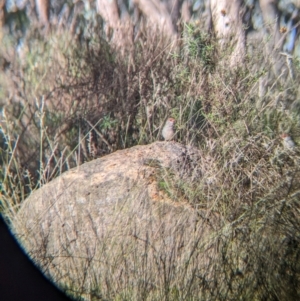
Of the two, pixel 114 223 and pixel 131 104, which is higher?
pixel 131 104

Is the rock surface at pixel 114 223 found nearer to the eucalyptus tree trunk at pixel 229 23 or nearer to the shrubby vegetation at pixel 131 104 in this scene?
the shrubby vegetation at pixel 131 104

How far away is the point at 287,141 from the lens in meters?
4.68

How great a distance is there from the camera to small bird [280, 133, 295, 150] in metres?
4.53

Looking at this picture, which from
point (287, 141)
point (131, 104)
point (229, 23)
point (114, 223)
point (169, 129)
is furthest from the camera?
point (229, 23)

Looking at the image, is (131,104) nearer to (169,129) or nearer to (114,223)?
(169,129)

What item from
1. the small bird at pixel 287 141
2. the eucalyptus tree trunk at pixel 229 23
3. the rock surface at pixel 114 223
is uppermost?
the eucalyptus tree trunk at pixel 229 23

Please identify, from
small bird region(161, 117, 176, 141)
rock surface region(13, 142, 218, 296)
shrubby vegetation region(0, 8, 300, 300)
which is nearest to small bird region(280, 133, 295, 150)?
shrubby vegetation region(0, 8, 300, 300)

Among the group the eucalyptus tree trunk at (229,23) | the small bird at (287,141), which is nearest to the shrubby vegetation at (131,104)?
the small bird at (287,141)

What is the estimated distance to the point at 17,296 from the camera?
3.94 meters

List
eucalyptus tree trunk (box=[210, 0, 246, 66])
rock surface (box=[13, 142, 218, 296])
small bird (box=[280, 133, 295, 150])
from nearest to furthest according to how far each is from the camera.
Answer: rock surface (box=[13, 142, 218, 296]), small bird (box=[280, 133, 295, 150]), eucalyptus tree trunk (box=[210, 0, 246, 66])

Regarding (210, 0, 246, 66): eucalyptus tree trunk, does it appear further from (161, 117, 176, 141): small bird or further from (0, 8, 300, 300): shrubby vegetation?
(161, 117, 176, 141): small bird

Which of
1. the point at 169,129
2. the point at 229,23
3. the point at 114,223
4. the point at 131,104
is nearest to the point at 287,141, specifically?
the point at 169,129

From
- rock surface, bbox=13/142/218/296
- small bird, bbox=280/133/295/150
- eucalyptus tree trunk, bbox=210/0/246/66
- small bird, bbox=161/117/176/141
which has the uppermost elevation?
eucalyptus tree trunk, bbox=210/0/246/66

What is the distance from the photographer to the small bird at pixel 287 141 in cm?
453
